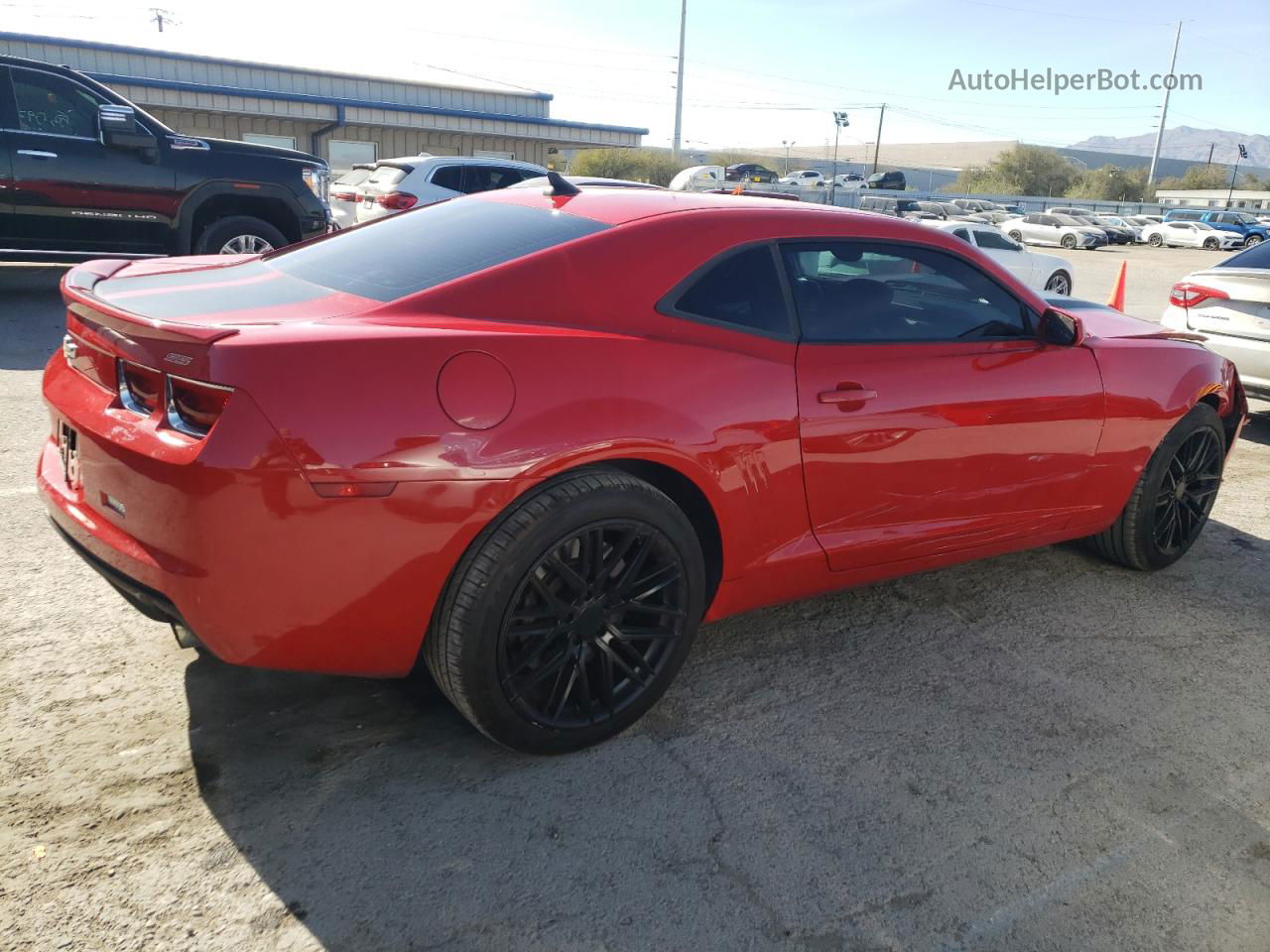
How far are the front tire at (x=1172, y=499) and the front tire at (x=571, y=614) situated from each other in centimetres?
238

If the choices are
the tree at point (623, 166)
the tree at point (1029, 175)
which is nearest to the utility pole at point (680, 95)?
the tree at point (623, 166)

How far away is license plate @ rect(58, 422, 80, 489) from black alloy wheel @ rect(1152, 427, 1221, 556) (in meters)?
4.09

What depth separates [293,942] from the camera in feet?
6.86

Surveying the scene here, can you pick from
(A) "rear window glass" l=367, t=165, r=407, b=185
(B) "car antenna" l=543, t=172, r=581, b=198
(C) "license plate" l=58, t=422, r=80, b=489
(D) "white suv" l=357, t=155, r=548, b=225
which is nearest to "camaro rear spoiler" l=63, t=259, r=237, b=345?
(C) "license plate" l=58, t=422, r=80, b=489

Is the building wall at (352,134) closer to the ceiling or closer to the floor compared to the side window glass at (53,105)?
closer to the ceiling

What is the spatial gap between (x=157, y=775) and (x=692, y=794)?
1384 mm

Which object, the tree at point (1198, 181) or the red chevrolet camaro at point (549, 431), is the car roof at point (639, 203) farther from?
the tree at point (1198, 181)

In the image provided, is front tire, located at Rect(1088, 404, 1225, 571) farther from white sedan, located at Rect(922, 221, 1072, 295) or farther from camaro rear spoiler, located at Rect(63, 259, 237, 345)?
white sedan, located at Rect(922, 221, 1072, 295)

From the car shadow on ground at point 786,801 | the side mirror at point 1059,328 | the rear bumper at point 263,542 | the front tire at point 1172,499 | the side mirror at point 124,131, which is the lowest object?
the car shadow on ground at point 786,801

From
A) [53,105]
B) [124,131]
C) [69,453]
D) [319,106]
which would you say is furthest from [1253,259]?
[319,106]

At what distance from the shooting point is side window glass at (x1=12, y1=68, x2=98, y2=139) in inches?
339

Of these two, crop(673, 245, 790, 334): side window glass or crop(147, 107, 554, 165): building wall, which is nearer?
crop(673, 245, 790, 334): side window glass

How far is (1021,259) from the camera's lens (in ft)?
50.0

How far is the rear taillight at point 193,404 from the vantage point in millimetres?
2273
